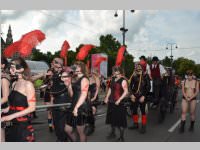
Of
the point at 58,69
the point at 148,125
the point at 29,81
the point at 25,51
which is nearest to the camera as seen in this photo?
the point at 29,81

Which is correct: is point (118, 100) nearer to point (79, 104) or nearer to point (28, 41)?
point (79, 104)

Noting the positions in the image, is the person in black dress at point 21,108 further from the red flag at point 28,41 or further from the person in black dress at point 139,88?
the person in black dress at point 139,88

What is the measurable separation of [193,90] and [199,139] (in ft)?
5.78

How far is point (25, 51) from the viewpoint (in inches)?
221

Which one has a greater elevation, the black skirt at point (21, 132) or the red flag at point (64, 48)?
the red flag at point (64, 48)

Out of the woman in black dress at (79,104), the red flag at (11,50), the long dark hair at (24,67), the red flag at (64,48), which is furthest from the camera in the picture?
the red flag at (64,48)

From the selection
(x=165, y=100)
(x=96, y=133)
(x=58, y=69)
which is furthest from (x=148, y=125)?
(x=58, y=69)

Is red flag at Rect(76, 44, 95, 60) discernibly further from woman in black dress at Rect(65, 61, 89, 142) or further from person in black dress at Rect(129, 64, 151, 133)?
woman in black dress at Rect(65, 61, 89, 142)

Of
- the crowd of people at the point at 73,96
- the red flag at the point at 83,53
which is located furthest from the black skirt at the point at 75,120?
the red flag at the point at 83,53

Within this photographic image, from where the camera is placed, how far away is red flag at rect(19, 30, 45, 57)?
5550 mm

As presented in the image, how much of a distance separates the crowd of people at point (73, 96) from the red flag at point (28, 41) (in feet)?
0.99

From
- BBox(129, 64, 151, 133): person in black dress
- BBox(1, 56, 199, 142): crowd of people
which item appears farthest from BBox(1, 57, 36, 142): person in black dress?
BBox(129, 64, 151, 133): person in black dress

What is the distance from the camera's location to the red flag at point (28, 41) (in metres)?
5.55

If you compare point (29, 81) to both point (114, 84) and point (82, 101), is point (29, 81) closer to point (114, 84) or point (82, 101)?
point (82, 101)
